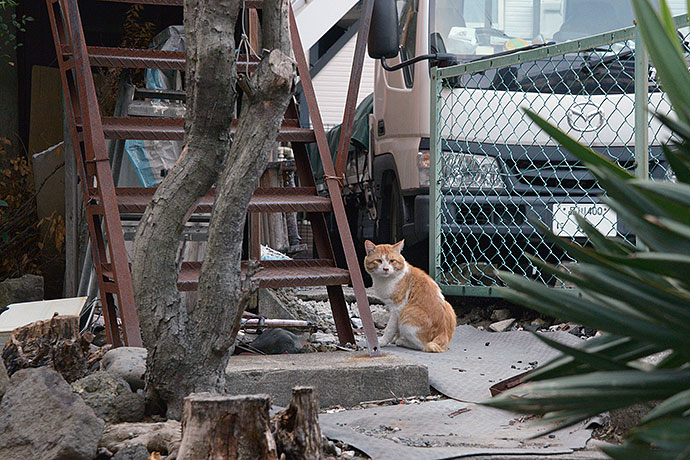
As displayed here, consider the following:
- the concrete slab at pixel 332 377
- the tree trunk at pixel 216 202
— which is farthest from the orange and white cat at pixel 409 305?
the tree trunk at pixel 216 202

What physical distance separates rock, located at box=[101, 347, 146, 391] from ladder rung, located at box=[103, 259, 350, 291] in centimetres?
55

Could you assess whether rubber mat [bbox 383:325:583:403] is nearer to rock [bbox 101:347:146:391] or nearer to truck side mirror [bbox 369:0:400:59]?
rock [bbox 101:347:146:391]

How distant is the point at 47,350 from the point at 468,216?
10.9 feet

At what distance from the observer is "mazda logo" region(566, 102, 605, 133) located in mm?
5273

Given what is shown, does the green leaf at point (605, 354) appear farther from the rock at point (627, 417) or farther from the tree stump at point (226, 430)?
the rock at point (627, 417)

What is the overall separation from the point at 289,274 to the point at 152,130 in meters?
1.00

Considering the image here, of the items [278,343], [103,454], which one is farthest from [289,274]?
[103,454]

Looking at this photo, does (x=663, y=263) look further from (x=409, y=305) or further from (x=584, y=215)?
(x=584, y=215)

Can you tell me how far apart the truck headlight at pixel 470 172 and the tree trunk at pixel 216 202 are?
119 inches

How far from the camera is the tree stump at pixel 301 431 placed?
90.4 inches

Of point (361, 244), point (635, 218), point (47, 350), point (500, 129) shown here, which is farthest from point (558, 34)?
point (635, 218)

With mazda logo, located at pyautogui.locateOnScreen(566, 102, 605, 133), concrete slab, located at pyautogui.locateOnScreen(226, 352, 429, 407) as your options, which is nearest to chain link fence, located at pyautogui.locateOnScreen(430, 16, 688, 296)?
mazda logo, located at pyautogui.locateOnScreen(566, 102, 605, 133)

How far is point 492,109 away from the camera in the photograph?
560 cm

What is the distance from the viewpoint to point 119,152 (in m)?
6.15
